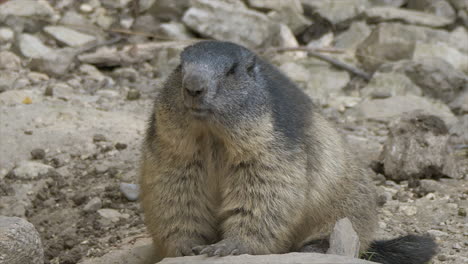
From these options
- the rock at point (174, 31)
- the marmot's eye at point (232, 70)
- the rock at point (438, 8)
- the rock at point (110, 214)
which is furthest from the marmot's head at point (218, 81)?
the rock at point (438, 8)

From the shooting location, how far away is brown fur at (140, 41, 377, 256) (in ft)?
12.5

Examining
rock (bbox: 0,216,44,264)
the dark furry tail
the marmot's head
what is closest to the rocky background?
rock (bbox: 0,216,44,264)

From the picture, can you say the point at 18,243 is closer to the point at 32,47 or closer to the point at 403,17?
the point at 32,47

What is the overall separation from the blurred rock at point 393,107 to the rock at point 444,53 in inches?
49.7

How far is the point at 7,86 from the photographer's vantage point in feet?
25.8

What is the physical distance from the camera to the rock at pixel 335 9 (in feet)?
33.1

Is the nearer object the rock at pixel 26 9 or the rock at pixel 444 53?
the rock at pixel 444 53

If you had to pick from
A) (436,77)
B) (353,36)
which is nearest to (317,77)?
(353,36)

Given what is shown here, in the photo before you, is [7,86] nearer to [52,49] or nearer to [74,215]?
[52,49]

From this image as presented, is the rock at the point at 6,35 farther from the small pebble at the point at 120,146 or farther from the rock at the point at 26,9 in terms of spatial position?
the small pebble at the point at 120,146

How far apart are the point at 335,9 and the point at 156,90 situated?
12.3 feet

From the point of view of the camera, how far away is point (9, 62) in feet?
27.9

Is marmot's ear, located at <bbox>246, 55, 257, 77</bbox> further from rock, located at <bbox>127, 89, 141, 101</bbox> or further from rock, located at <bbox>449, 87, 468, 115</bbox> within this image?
rock, located at <bbox>449, 87, 468, 115</bbox>

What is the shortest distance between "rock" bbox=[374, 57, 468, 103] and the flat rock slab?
5.49 meters
